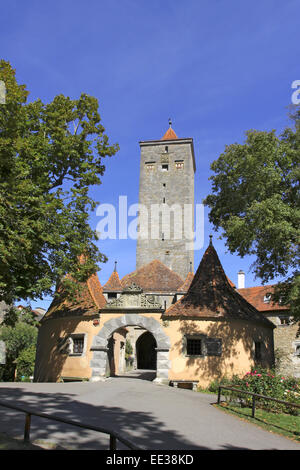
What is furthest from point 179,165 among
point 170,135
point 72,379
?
point 72,379

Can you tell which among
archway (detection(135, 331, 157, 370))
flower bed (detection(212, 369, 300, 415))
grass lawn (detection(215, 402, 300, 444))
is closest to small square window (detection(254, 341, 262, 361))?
flower bed (detection(212, 369, 300, 415))

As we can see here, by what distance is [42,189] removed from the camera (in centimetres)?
1407

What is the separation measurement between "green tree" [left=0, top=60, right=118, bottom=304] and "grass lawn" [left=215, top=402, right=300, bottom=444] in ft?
25.2

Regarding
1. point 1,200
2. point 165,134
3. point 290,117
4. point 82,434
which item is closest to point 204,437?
point 82,434

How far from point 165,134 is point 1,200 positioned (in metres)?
41.1

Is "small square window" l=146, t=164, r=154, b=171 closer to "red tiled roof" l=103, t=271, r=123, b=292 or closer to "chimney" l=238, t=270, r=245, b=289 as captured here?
"chimney" l=238, t=270, r=245, b=289

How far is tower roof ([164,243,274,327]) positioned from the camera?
675 inches

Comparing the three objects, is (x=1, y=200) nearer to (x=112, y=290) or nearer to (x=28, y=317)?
(x=28, y=317)

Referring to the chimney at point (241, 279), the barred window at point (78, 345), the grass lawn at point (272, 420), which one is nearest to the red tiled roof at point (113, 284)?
the barred window at point (78, 345)

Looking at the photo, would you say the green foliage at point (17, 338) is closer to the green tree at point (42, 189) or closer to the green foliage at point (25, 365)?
the green foliage at point (25, 365)

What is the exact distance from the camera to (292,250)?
1614 cm

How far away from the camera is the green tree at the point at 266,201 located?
1593 centimetres

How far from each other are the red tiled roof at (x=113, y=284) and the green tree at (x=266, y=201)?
12.6 metres

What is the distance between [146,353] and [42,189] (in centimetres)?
2265
